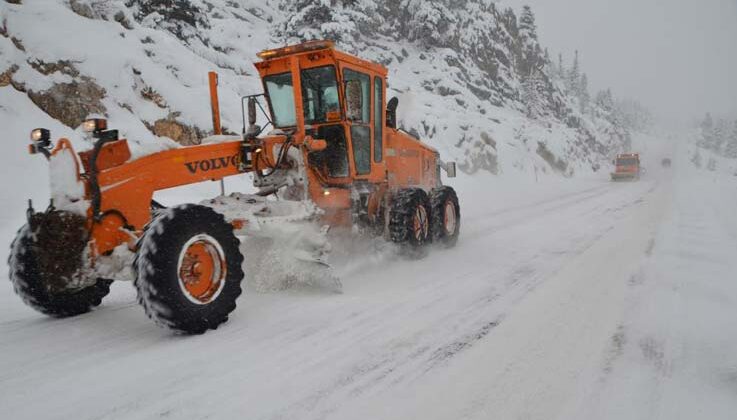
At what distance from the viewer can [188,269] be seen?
3.96 metres

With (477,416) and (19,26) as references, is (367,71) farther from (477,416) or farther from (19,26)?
(19,26)

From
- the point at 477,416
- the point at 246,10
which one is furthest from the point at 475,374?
the point at 246,10

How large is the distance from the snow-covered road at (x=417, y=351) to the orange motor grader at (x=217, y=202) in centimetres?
44

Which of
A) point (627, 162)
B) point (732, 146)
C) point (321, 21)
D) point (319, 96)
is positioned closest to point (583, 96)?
point (732, 146)

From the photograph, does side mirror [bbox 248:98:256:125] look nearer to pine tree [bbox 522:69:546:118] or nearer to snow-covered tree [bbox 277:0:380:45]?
snow-covered tree [bbox 277:0:380:45]

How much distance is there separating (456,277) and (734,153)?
6146 inches

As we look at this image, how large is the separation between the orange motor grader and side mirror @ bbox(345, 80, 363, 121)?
2 centimetres

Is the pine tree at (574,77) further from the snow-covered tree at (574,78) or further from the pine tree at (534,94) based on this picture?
the pine tree at (534,94)

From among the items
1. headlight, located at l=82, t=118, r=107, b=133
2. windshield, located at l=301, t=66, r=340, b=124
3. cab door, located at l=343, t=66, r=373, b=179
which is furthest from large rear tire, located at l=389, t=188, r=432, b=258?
headlight, located at l=82, t=118, r=107, b=133

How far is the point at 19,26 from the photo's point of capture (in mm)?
10109

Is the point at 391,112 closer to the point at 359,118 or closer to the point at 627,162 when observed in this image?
the point at 359,118

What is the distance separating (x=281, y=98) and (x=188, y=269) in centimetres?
353

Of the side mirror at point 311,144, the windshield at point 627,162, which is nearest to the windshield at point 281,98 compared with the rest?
the side mirror at point 311,144

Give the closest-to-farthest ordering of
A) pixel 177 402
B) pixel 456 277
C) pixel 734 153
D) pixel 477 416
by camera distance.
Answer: pixel 477 416
pixel 177 402
pixel 456 277
pixel 734 153
